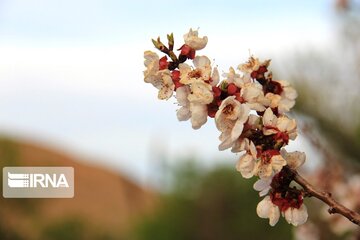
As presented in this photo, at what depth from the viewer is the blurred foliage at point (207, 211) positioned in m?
12.4

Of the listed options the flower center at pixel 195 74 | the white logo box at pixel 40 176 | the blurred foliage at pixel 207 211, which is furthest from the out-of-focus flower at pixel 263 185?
the blurred foliage at pixel 207 211

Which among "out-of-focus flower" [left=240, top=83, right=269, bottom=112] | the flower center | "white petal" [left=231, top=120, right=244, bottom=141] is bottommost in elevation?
"white petal" [left=231, top=120, right=244, bottom=141]

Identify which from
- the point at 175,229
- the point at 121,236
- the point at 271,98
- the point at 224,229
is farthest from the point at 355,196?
the point at 121,236

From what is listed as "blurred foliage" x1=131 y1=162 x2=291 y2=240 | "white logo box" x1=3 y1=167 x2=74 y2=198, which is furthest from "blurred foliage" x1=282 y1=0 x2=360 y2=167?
"blurred foliage" x1=131 y1=162 x2=291 y2=240

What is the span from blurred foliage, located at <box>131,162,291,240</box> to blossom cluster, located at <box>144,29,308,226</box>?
35.2 feet

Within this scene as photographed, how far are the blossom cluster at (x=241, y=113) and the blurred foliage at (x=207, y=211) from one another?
1073 centimetres

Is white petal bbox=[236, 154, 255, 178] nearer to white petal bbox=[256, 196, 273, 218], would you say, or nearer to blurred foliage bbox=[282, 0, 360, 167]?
white petal bbox=[256, 196, 273, 218]

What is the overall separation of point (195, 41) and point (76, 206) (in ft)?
64.0

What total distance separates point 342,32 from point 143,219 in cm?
767

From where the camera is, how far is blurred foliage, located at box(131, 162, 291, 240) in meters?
12.4

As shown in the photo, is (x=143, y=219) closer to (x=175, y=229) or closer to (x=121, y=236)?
(x=175, y=229)

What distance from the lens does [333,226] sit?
264cm

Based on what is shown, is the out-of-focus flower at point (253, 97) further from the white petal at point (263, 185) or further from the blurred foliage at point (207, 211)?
the blurred foliage at point (207, 211)

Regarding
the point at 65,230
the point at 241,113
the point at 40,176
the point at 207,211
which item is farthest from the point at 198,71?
the point at 65,230
